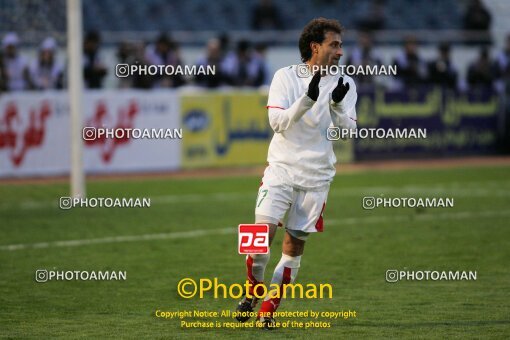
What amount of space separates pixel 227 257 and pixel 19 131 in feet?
28.1

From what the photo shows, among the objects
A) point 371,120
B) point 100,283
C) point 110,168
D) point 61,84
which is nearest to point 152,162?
point 110,168

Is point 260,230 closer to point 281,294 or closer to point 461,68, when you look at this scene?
point 281,294

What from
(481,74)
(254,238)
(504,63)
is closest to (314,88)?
(254,238)

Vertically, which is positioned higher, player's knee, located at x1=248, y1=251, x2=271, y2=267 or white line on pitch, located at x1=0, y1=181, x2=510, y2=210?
player's knee, located at x1=248, y1=251, x2=271, y2=267

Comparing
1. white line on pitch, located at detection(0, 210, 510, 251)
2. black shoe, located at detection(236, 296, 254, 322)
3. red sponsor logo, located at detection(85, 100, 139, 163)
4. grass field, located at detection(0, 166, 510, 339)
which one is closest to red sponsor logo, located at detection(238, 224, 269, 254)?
black shoe, located at detection(236, 296, 254, 322)

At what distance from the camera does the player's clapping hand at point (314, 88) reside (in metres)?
7.40

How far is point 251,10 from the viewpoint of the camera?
2795cm

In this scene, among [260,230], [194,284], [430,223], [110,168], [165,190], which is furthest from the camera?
[110,168]

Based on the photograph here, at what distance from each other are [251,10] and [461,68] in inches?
214

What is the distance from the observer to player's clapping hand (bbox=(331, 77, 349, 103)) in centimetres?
761

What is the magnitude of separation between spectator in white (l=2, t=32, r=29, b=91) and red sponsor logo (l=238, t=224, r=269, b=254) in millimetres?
12828

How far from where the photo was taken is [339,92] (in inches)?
300

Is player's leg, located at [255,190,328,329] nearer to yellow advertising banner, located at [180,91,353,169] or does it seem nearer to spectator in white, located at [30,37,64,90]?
spectator in white, located at [30,37,64,90]

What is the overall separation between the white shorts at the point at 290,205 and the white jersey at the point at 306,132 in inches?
2.2
